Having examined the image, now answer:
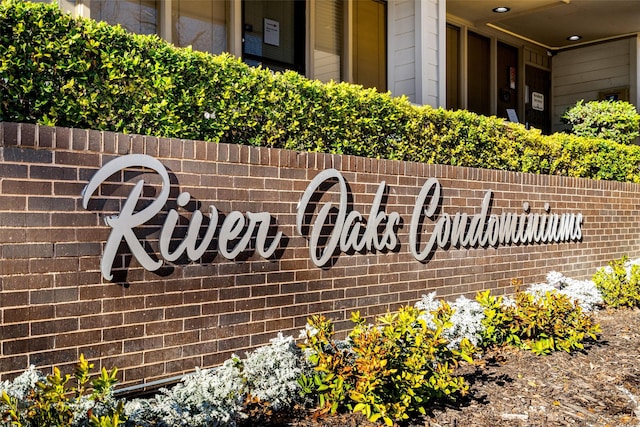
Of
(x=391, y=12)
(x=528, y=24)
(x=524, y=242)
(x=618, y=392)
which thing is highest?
(x=528, y=24)

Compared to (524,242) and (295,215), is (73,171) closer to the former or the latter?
(295,215)

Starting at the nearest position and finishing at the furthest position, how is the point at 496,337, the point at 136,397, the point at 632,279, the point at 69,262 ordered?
the point at 69,262
the point at 136,397
the point at 496,337
the point at 632,279

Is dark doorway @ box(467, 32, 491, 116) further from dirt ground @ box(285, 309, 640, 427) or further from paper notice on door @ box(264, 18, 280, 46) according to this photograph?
dirt ground @ box(285, 309, 640, 427)

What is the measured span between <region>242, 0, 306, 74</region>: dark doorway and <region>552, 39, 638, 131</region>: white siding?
9.05m

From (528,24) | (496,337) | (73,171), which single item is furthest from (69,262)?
(528,24)

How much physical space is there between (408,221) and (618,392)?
2.29 m

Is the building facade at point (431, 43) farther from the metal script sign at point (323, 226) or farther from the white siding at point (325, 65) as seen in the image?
the metal script sign at point (323, 226)

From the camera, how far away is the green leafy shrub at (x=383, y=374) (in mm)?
3520

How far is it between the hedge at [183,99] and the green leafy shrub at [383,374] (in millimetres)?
1725

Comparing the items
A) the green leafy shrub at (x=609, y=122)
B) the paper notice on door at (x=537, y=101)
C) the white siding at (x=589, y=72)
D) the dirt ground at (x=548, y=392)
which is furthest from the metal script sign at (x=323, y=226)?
the white siding at (x=589, y=72)

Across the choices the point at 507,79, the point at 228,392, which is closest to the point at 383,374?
the point at 228,392

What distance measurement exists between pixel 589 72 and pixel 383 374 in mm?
14326

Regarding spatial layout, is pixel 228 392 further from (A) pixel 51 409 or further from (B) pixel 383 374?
(A) pixel 51 409

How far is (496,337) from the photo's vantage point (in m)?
5.34
